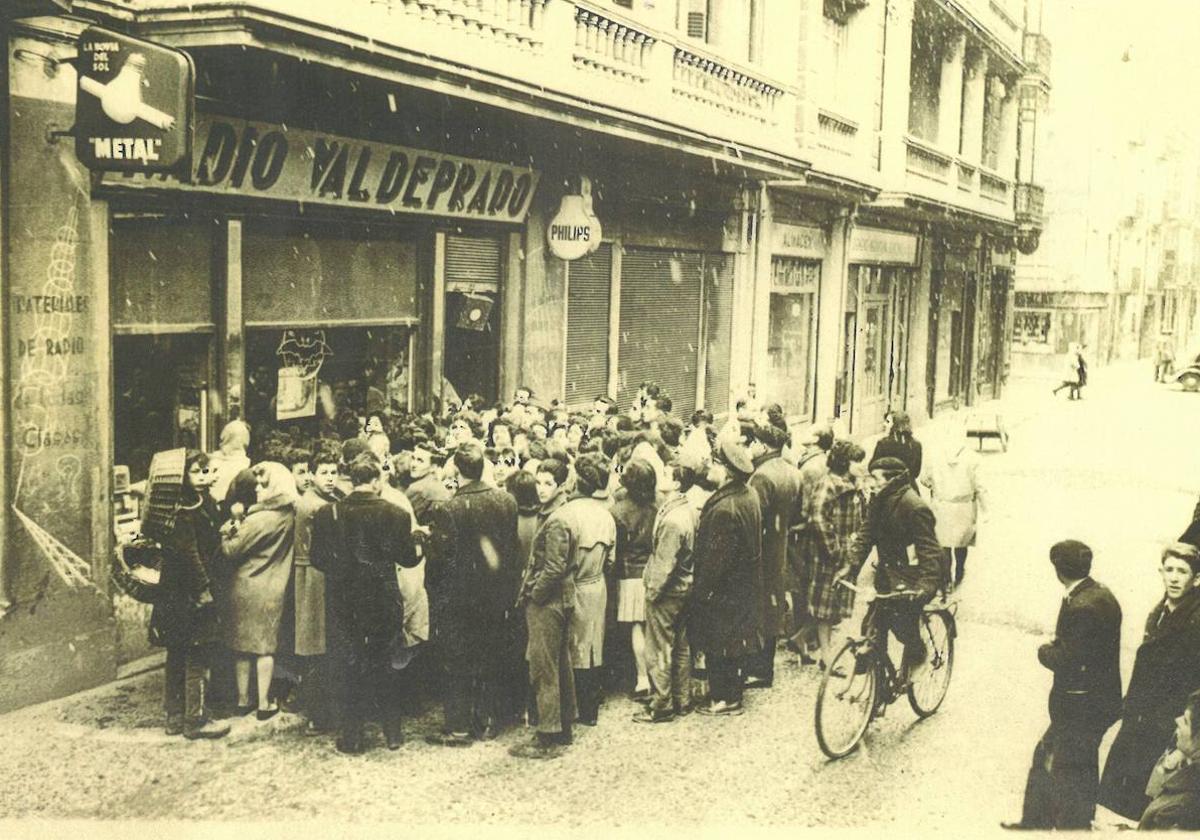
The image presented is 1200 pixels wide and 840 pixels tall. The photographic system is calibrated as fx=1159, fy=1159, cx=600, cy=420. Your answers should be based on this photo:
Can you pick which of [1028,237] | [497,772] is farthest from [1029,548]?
[1028,237]

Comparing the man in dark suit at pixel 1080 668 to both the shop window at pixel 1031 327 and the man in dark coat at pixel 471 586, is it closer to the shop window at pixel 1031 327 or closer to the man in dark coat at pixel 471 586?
the man in dark coat at pixel 471 586

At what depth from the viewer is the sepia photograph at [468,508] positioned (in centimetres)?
571

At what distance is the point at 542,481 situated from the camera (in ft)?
21.9

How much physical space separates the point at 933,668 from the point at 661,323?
22.6 ft

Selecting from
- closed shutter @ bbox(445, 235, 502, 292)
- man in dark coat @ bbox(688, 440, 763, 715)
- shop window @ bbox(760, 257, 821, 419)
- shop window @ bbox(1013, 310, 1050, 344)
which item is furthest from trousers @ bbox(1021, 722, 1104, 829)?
shop window @ bbox(1013, 310, 1050, 344)

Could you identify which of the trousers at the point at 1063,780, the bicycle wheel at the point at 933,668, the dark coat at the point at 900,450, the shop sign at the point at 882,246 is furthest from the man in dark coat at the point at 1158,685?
the shop sign at the point at 882,246

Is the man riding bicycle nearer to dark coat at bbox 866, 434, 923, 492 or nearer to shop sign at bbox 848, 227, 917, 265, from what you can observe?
dark coat at bbox 866, 434, 923, 492

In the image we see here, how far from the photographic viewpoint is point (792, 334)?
16000mm

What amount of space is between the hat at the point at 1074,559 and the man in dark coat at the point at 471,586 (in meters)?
2.85

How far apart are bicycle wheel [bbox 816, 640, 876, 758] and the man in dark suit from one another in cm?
128

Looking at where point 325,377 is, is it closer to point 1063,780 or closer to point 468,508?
point 468,508

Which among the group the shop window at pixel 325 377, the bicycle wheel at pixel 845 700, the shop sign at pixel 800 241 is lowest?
the bicycle wheel at pixel 845 700

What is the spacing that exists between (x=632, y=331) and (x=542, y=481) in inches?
241

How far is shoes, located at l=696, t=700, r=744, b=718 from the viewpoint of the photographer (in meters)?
7.05
